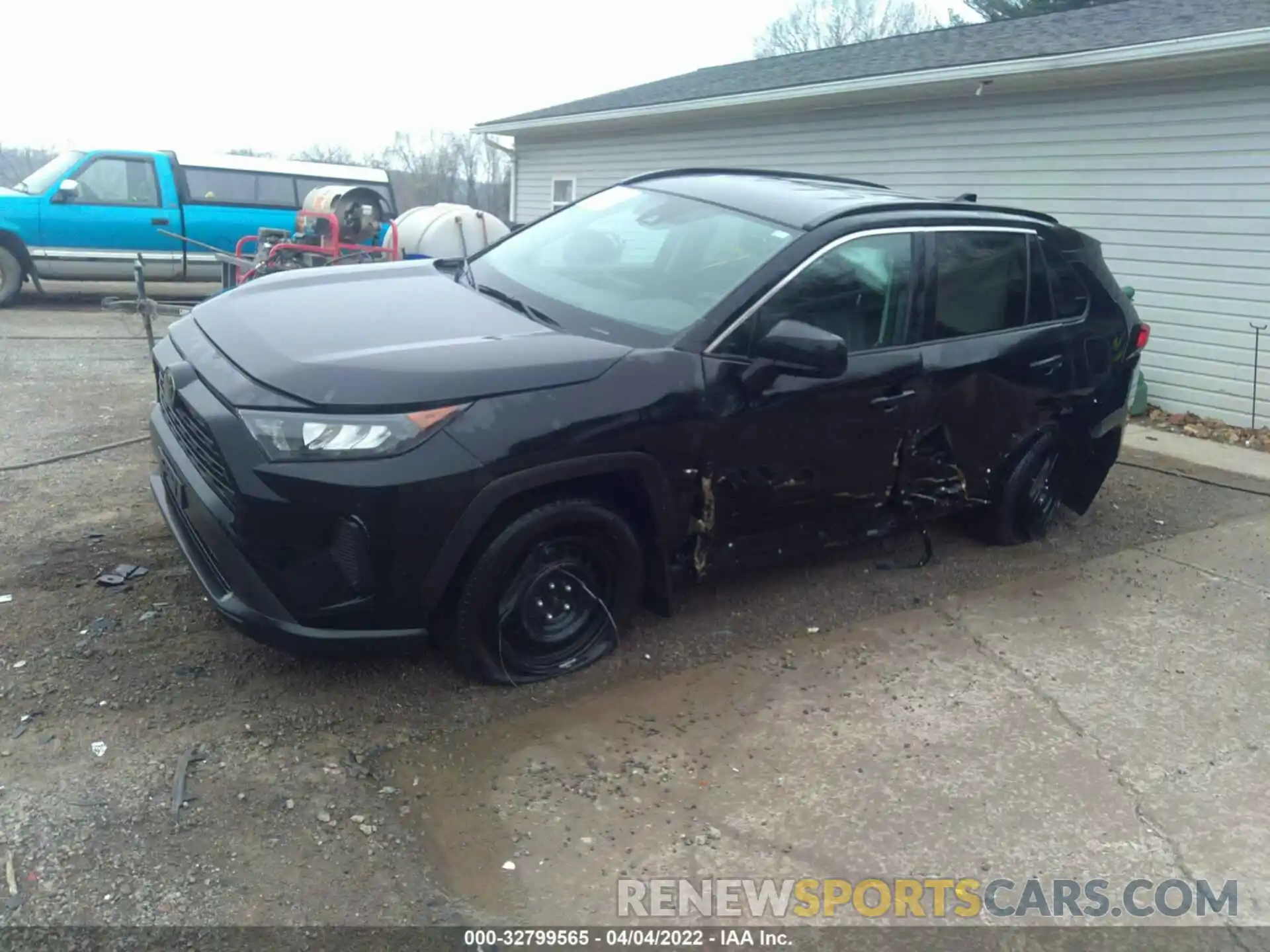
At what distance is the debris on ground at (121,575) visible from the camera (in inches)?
158

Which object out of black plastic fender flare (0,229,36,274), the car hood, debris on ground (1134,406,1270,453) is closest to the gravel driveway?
the car hood

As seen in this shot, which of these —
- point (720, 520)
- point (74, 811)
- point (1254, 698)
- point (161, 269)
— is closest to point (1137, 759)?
point (1254, 698)

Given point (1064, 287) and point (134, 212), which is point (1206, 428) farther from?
point (134, 212)

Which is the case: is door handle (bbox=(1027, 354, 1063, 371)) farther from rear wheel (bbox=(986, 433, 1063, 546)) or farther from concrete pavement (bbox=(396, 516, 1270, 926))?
concrete pavement (bbox=(396, 516, 1270, 926))

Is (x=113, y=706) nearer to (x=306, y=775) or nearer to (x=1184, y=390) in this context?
(x=306, y=775)

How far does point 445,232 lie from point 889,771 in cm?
1028

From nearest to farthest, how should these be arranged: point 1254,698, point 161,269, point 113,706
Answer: point 113,706
point 1254,698
point 161,269

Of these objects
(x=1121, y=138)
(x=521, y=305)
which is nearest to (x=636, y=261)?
(x=521, y=305)

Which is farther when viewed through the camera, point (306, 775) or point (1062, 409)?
point (1062, 409)

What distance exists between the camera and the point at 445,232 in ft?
40.1

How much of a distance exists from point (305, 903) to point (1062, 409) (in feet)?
14.2

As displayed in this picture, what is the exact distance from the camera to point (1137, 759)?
139 inches

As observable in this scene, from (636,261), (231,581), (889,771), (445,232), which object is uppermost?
(636,261)

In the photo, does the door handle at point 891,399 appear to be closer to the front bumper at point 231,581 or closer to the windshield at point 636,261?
the windshield at point 636,261
